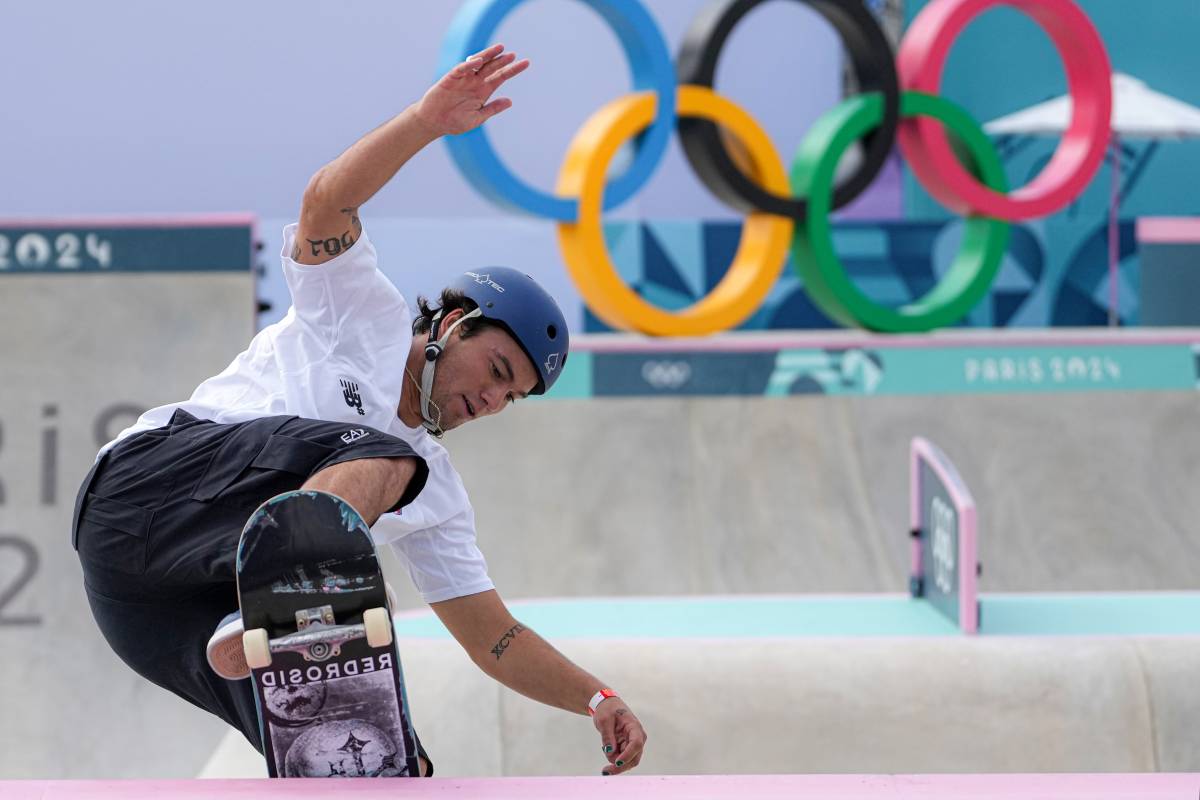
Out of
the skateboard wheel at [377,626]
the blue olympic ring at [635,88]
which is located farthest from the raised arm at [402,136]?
the blue olympic ring at [635,88]

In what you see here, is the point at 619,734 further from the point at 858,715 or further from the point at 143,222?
the point at 143,222

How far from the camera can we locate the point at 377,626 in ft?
7.16

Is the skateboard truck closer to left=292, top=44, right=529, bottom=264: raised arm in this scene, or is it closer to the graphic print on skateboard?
the graphic print on skateboard

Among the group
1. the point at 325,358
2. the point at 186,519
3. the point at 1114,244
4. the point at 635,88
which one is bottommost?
the point at 186,519

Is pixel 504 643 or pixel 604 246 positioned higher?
pixel 604 246

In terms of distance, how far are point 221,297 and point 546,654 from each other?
526 cm

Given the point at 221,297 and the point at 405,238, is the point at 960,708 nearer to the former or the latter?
the point at 221,297

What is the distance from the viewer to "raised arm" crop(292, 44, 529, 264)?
8.00 ft

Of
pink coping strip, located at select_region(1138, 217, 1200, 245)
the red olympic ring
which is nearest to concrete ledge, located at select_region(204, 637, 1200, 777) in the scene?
the red olympic ring

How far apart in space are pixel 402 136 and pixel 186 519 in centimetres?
86

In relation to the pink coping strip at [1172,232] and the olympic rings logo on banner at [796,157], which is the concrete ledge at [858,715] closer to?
the olympic rings logo on banner at [796,157]

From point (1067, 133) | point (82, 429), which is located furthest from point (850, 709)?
point (1067, 133)

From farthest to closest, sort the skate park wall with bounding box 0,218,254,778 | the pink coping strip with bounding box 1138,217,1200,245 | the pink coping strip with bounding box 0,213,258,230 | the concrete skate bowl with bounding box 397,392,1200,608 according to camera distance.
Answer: the pink coping strip with bounding box 1138,217,1200,245 < the concrete skate bowl with bounding box 397,392,1200,608 < the pink coping strip with bounding box 0,213,258,230 < the skate park wall with bounding box 0,218,254,778

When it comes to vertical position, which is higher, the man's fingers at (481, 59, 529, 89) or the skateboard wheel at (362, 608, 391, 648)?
the man's fingers at (481, 59, 529, 89)
